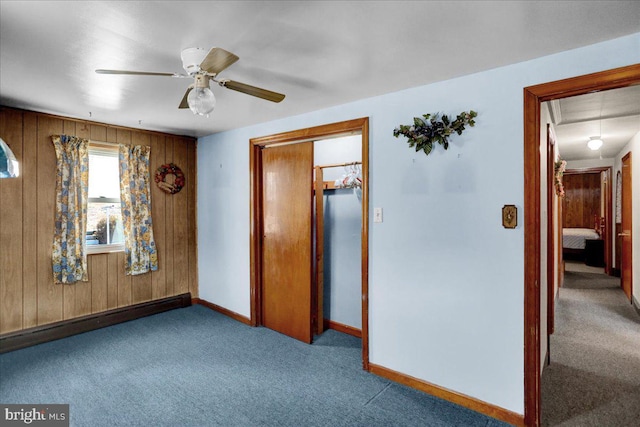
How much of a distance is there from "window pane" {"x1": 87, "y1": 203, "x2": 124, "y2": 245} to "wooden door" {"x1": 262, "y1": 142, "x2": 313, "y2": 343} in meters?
1.79

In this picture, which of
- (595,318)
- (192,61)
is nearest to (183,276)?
(192,61)

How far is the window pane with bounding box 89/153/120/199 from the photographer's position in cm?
380

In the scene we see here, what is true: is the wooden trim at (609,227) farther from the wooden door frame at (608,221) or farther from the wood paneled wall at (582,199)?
the wood paneled wall at (582,199)

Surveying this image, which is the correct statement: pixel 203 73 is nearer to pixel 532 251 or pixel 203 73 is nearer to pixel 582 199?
pixel 532 251

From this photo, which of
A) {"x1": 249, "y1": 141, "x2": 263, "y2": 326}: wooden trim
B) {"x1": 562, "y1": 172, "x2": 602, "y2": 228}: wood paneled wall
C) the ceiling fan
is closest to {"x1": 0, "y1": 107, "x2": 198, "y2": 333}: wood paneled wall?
{"x1": 249, "y1": 141, "x2": 263, "y2": 326}: wooden trim

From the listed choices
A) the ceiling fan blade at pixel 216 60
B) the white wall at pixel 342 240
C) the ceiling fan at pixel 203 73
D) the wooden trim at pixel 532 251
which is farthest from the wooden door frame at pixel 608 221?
the ceiling fan blade at pixel 216 60

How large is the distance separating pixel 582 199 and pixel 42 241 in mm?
11299

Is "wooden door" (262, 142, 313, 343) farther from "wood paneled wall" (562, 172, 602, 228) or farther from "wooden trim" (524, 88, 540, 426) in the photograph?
"wood paneled wall" (562, 172, 602, 228)

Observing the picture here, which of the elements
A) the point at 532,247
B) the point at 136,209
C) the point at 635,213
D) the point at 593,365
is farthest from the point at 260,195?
the point at 635,213

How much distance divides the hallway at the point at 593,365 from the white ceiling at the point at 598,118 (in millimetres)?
2194

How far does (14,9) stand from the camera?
4.99 feet

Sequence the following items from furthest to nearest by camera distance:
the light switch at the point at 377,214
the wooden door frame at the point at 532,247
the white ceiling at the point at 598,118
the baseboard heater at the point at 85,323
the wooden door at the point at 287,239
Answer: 1. the wooden door at the point at 287,239
2. the baseboard heater at the point at 85,323
3. the white ceiling at the point at 598,118
4. the light switch at the point at 377,214
5. the wooden door frame at the point at 532,247

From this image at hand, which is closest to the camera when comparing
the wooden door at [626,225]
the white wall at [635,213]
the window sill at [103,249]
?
the window sill at [103,249]

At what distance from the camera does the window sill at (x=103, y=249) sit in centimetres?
376
